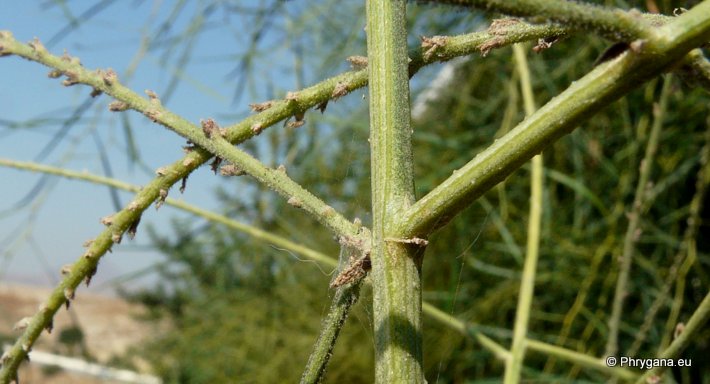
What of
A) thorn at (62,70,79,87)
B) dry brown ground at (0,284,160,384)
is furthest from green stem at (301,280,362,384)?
dry brown ground at (0,284,160,384)

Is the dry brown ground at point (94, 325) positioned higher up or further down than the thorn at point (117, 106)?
higher up

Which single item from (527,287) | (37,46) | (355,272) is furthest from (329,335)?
(527,287)

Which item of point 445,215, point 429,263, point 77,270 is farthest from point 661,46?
point 429,263

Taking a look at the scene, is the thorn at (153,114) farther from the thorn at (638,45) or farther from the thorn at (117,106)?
the thorn at (638,45)

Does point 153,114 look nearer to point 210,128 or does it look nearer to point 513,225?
point 210,128

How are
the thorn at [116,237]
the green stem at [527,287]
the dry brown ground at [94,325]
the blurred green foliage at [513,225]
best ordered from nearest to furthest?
the thorn at [116,237]
the green stem at [527,287]
the blurred green foliage at [513,225]
the dry brown ground at [94,325]

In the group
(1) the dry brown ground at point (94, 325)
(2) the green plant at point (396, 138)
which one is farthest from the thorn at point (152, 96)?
(1) the dry brown ground at point (94, 325)
